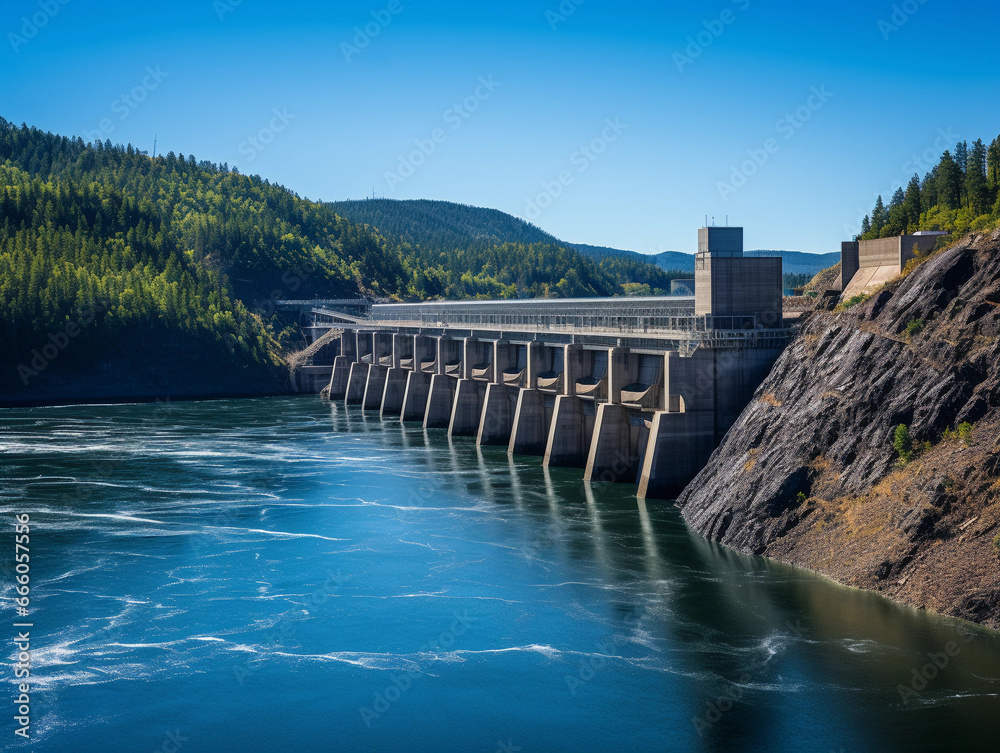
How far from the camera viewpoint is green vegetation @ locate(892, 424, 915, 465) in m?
38.2

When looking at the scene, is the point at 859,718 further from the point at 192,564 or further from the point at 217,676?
the point at 192,564

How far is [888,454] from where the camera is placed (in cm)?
3897

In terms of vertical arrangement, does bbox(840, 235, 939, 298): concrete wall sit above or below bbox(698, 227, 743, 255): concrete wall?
below

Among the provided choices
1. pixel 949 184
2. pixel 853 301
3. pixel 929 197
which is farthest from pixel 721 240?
pixel 929 197

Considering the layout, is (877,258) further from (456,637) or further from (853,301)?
(456,637)

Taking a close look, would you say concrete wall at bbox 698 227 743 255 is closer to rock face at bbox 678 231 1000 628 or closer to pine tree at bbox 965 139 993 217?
rock face at bbox 678 231 1000 628

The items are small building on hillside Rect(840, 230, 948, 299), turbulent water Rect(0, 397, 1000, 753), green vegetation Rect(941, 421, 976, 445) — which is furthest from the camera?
small building on hillside Rect(840, 230, 948, 299)

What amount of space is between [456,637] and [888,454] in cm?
1756

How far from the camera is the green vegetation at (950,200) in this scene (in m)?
Result: 63.0

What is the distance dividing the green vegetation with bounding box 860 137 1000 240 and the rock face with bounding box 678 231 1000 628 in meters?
10.2

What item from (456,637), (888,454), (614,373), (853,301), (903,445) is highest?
(853,301)

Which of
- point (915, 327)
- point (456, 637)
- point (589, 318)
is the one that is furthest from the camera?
point (589, 318)

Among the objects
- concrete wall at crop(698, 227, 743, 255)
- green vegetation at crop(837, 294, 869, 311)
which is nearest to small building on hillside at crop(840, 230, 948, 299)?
green vegetation at crop(837, 294, 869, 311)

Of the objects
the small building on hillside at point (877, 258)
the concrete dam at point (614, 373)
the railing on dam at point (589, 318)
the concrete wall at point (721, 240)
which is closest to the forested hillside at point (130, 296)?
the railing on dam at point (589, 318)
